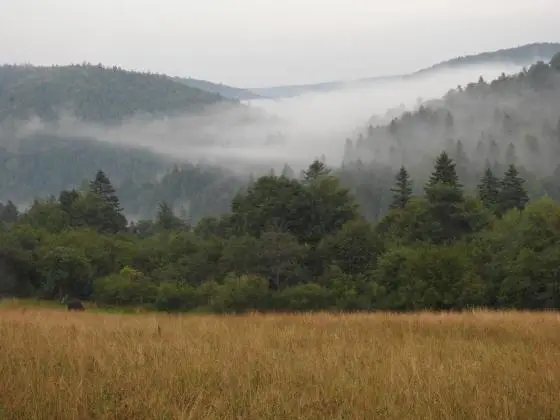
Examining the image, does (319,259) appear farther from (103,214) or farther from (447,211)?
(103,214)

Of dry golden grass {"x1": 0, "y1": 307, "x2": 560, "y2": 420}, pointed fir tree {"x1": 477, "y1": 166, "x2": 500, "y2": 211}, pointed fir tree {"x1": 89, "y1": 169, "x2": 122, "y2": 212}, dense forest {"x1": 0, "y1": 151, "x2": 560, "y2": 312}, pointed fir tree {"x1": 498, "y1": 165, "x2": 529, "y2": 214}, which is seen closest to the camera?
dry golden grass {"x1": 0, "y1": 307, "x2": 560, "y2": 420}

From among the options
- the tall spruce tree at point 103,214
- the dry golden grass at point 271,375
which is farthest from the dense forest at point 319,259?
the dry golden grass at point 271,375

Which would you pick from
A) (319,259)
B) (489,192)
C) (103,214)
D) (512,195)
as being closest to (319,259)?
(319,259)

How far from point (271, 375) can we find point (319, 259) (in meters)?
63.5

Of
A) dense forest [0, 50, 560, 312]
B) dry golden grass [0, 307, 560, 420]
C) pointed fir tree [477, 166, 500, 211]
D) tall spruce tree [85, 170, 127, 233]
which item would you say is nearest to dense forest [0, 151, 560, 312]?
dense forest [0, 50, 560, 312]

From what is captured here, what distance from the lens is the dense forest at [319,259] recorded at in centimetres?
5109

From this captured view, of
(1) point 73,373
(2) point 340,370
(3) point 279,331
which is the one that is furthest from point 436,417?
(3) point 279,331

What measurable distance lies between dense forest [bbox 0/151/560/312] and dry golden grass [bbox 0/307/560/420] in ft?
132

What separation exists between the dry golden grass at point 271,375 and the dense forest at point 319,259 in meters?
40.2

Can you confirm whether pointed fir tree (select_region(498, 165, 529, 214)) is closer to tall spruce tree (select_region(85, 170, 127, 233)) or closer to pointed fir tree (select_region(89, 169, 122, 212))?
tall spruce tree (select_region(85, 170, 127, 233))

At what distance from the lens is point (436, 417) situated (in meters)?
4.77

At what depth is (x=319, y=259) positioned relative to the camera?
69.3 m

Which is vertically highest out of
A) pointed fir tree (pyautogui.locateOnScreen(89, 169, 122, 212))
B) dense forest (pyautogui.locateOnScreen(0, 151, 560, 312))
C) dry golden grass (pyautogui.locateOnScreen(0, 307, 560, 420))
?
dry golden grass (pyautogui.locateOnScreen(0, 307, 560, 420))

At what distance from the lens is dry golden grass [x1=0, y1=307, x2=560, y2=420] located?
487 centimetres
